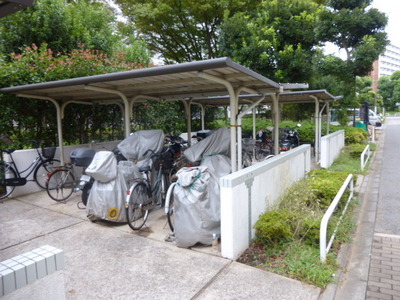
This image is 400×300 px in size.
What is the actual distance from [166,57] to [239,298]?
624 inches

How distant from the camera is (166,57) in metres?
17.0

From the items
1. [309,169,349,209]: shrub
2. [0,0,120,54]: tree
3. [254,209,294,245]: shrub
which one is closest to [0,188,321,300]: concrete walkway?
[254,209,294,245]: shrub

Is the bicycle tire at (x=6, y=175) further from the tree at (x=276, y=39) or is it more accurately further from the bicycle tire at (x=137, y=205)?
the tree at (x=276, y=39)

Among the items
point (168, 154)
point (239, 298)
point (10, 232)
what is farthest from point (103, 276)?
point (168, 154)

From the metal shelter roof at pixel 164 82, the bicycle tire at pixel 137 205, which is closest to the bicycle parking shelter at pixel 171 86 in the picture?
the metal shelter roof at pixel 164 82

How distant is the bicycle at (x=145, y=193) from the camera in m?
4.24

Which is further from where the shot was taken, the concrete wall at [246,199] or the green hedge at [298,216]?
the green hedge at [298,216]

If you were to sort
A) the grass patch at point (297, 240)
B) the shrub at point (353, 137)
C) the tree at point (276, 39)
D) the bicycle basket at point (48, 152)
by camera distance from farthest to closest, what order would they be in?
the shrub at point (353, 137) → the tree at point (276, 39) → the bicycle basket at point (48, 152) → the grass patch at point (297, 240)

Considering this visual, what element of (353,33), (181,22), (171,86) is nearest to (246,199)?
(171,86)

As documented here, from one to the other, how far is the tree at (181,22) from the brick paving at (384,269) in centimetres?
1065

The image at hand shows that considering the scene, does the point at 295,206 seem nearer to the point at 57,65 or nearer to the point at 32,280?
the point at 32,280

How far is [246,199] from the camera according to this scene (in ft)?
11.8

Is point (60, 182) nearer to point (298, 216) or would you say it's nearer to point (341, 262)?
point (298, 216)

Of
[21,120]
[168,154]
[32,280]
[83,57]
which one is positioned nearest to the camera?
[32,280]
